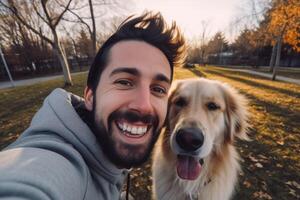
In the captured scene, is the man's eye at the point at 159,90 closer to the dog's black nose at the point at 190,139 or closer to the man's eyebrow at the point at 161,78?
the man's eyebrow at the point at 161,78

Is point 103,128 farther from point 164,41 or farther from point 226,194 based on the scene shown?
point 226,194

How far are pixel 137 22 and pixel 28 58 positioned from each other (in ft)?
118

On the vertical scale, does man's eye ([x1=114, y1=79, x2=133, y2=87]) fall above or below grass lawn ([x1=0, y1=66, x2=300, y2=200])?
above

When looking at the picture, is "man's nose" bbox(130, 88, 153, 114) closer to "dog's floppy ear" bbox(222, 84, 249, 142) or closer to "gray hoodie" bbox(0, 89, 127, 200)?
"gray hoodie" bbox(0, 89, 127, 200)

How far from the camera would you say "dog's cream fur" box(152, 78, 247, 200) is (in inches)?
98.0

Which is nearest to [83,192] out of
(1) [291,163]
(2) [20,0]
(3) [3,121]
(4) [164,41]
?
(4) [164,41]

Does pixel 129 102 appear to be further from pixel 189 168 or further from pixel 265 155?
pixel 265 155

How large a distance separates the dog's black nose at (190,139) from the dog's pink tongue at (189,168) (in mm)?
302

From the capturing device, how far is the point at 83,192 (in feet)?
3.55

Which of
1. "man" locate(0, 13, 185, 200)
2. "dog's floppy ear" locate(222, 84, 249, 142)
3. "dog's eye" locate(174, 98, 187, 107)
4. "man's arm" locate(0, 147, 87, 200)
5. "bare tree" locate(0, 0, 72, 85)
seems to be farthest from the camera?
"bare tree" locate(0, 0, 72, 85)

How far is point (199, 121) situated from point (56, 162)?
164cm

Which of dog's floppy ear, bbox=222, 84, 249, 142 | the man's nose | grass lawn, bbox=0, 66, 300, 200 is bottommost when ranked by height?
grass lawn, bbox=0, 66, 300, 200

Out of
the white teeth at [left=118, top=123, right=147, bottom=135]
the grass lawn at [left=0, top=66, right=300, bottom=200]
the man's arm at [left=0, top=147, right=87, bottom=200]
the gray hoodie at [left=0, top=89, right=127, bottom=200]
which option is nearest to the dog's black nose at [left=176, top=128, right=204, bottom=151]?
the white teeth at [left=118, top=123, right=147, bottom=135]

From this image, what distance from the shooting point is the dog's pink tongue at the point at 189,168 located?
2.17 meters
